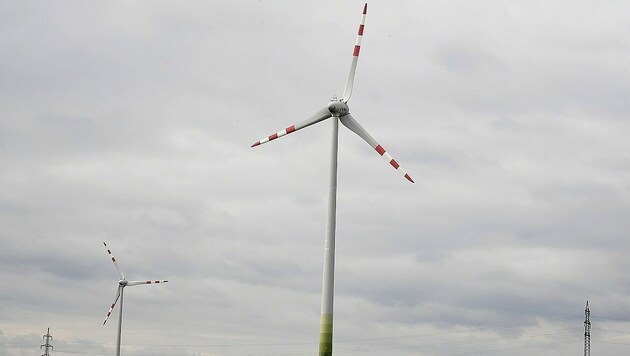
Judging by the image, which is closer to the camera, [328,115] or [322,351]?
[322,351]

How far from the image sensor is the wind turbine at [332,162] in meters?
79.1

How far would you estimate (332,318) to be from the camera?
79438 millimetres

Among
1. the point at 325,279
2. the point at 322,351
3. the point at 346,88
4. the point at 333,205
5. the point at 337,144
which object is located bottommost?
the point at 322,351

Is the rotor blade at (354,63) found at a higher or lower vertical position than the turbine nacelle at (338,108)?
higher

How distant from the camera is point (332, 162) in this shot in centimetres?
8575

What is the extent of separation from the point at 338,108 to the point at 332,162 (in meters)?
6.28

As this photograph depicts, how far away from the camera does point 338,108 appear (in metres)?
89.4

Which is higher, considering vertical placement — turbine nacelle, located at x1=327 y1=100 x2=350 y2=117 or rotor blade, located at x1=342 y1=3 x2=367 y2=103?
rotor blade, located at x1=342 y1=3 x2=367 y2=103

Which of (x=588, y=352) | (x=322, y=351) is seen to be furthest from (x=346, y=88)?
(x=588, y=352)

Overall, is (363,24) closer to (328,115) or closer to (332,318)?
(328,115)

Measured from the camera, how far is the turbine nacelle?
293 feet

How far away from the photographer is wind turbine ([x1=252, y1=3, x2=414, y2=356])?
259ft

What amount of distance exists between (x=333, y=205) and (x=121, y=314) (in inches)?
4529

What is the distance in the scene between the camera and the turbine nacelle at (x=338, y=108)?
89.3m
